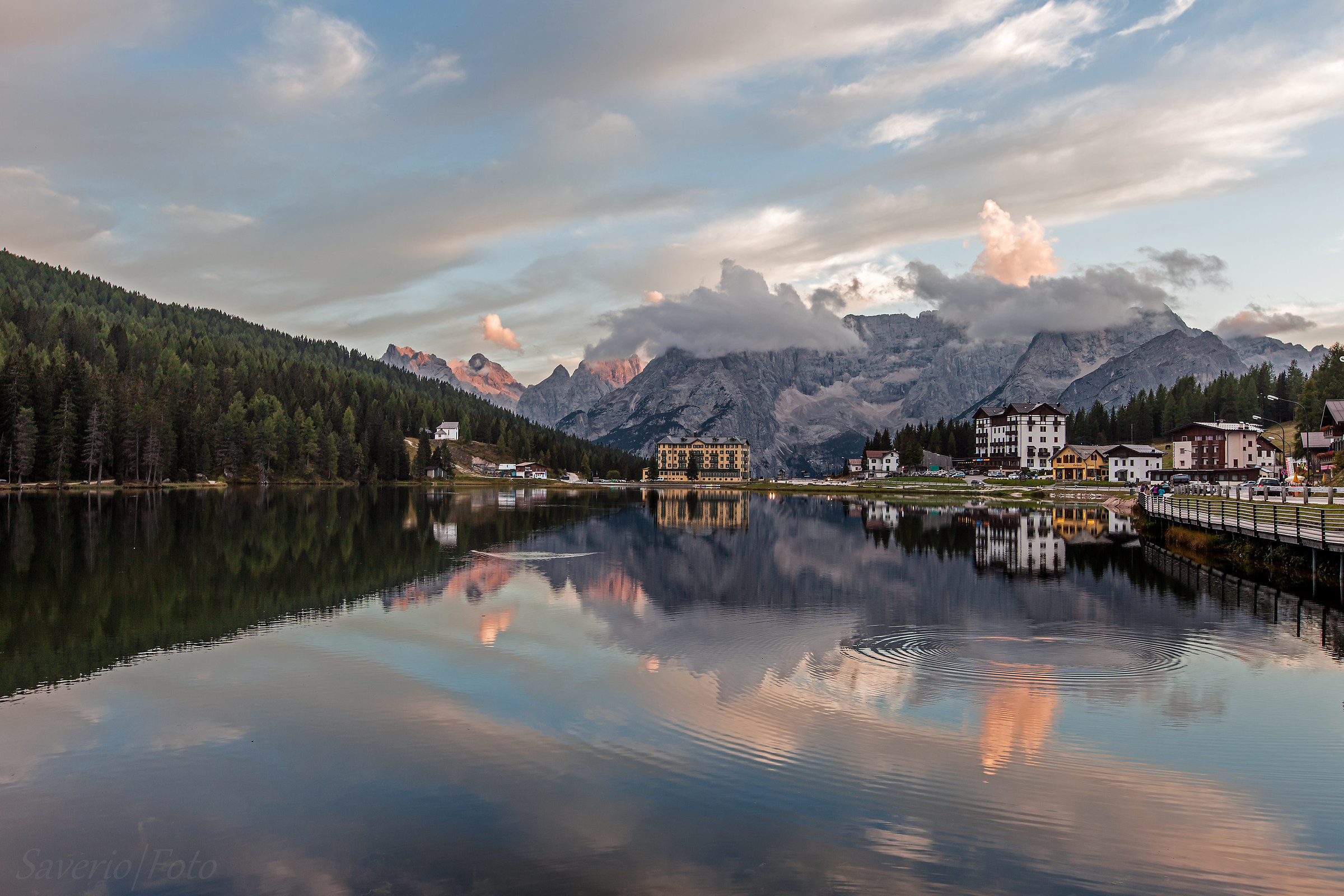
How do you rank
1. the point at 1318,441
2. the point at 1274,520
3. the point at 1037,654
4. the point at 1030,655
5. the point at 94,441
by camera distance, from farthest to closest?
the point at 94,441, the point at 1318,441, the point at 1274,520, the point at 1037,654, the point at 1030,655

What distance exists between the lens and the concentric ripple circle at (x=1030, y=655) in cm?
2658

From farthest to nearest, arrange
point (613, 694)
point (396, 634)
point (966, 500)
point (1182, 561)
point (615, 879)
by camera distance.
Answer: point (966, 500) < point (1182, 561) < point (396, 634) < point (613, 694) < point (615, 879)

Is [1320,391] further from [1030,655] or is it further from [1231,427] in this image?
[1030,655]

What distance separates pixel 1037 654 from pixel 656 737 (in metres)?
16.5

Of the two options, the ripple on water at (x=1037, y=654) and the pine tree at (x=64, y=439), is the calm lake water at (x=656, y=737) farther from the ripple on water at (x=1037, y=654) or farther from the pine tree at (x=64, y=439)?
the pine tree at (x=64, y=439)

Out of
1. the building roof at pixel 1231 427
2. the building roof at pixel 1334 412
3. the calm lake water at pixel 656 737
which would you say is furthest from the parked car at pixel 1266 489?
the building roof at pixel 1231 427

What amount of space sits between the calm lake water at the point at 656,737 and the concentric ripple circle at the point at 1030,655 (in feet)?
0.64

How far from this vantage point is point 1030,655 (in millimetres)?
29469

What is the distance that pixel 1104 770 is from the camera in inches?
722

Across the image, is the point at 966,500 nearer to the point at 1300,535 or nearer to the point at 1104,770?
the point at 1300,535

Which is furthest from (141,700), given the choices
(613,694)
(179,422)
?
(179,422)

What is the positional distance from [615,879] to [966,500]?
160 m

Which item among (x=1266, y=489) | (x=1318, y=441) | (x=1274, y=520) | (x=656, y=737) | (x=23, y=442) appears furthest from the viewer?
(x=23, y=442)

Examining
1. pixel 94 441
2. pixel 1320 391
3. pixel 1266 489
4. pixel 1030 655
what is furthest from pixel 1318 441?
pixel 94 441
